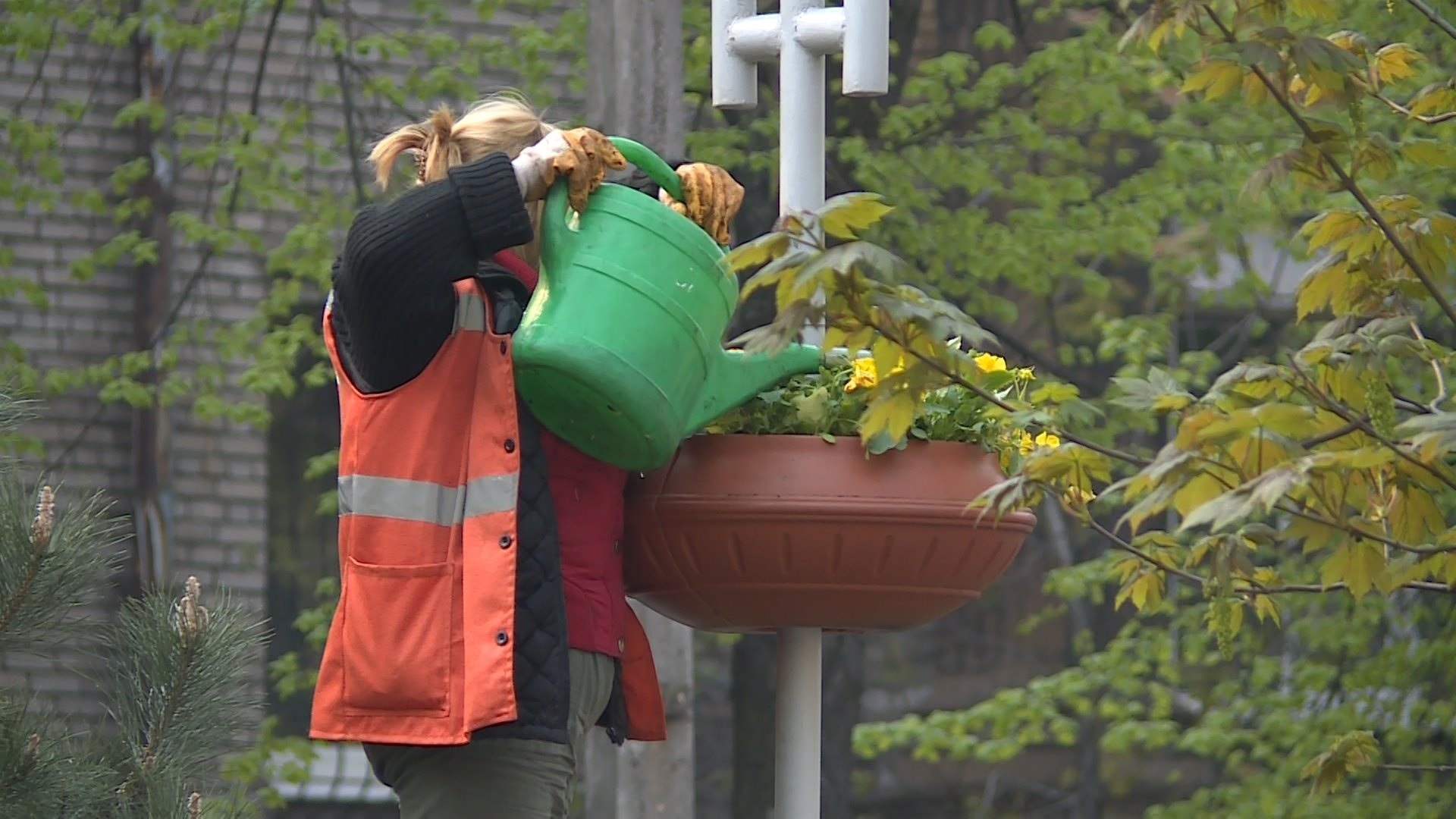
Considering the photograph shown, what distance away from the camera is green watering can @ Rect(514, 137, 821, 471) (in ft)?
8.46

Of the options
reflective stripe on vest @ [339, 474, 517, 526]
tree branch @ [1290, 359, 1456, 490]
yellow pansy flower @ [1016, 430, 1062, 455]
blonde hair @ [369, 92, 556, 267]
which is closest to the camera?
tree branch @ [1290, 359, 1456, 490]

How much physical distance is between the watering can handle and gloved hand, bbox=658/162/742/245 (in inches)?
1.1

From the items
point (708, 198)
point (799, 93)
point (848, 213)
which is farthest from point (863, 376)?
point (848, 213)

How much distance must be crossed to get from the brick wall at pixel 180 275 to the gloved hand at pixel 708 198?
5453 mm

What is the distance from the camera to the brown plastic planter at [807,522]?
9.59ft

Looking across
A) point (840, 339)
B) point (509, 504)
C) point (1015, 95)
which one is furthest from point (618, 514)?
point (1015, 95)

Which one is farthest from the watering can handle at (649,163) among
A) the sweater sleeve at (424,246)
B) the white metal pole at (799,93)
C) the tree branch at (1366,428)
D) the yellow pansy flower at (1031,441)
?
the tree branch at (1366,428)

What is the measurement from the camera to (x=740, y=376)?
2.91 metres

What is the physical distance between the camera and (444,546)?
2.67m

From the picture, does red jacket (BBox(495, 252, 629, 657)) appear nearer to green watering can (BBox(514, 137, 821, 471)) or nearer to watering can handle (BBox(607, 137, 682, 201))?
green watering can (BBox(514, 137, 821, 471))

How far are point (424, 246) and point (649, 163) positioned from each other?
1.28 ft

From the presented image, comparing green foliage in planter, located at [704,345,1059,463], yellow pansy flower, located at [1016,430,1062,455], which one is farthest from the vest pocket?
yellow pansy flower, located at [1016,430,1062,455]

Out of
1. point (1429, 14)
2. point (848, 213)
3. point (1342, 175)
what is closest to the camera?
point (848, 213)

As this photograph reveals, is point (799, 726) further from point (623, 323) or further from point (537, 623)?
point (623, 323)
